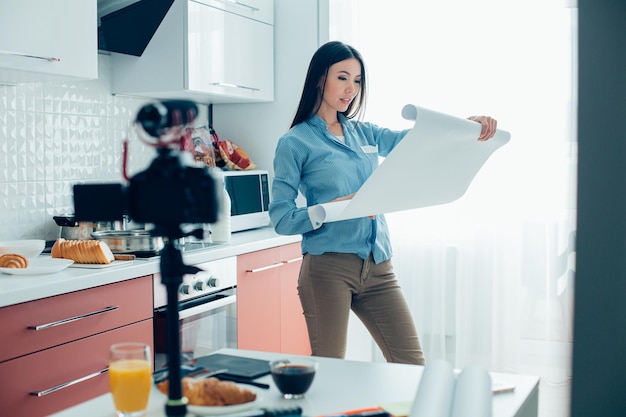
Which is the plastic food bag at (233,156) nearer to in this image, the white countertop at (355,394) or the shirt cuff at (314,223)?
the shirt cuff at (314,223)

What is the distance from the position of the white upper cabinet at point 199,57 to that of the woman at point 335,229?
1.04 metres

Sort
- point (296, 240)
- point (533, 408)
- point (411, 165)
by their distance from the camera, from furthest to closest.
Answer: point (296, 240) < point (411, 165) < point (533, 408)

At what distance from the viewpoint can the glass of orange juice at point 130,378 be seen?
3.34 ft

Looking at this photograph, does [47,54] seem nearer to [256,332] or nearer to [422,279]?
[256,332]

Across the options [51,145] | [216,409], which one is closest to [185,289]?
[51,145]

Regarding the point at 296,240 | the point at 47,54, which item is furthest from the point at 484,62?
the point at 47,54

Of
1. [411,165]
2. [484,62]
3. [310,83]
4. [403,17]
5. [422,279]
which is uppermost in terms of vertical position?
[403,17]

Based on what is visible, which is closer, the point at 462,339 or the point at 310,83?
the point at 310,83

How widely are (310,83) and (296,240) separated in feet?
4.19

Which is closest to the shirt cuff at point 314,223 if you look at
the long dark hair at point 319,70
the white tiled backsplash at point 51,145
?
the long dark hair at point 319,70

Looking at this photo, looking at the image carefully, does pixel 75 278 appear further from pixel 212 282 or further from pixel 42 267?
pixel 212 282

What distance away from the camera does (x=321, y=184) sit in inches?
92.8

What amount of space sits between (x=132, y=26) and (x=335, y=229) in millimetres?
1487

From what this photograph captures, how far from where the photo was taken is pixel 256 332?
330cm
